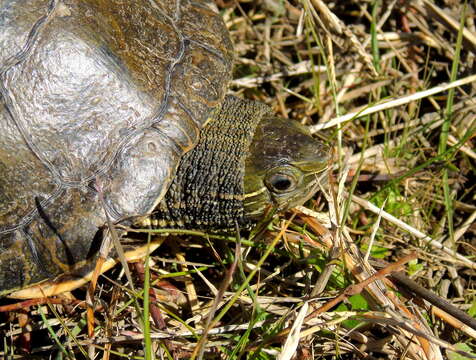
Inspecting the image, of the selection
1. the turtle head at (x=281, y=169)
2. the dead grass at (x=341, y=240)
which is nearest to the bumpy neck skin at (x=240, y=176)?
the turtle head at (x=281, y=169)

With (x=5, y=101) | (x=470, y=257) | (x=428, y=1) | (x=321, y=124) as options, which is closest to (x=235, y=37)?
(x=321, y=124)

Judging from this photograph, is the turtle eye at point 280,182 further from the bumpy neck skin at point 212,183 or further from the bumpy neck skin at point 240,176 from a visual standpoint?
the bumpy neck skin at point 212,183

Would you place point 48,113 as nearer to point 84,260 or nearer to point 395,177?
point 84,260

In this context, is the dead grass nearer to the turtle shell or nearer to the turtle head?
the turtle head

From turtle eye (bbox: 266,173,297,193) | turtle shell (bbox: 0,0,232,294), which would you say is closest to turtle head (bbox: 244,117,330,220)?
turtle eye (bbox: 266,173,297,193)

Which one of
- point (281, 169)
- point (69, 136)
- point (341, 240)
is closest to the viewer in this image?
point (69, 136)

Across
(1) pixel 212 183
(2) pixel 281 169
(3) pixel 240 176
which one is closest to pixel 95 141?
(1) pixel 212 183

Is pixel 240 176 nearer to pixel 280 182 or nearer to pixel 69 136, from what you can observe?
pixel 280 182
